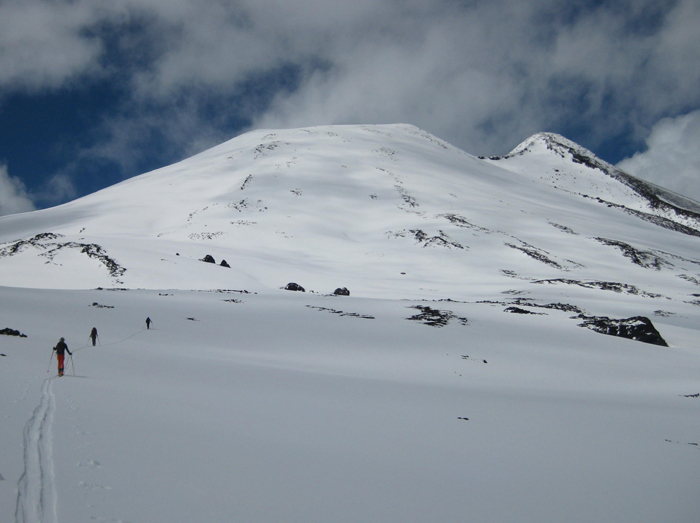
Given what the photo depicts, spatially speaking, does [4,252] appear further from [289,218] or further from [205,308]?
[289,218]

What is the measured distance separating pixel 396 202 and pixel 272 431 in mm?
99146

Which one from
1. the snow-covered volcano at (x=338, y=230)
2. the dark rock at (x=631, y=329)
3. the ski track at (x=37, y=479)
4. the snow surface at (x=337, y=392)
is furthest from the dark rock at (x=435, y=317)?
the ski track at (x=37, y=479)

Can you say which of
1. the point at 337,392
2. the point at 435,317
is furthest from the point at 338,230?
the point at 337,392

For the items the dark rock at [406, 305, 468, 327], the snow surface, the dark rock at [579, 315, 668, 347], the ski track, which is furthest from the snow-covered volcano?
the ski track

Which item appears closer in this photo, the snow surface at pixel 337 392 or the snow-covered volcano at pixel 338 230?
the snow surface at pixel 337 392

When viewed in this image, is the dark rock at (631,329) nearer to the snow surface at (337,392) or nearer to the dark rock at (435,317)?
the snow surface at (337,392)

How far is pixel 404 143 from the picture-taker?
161375 millimetres

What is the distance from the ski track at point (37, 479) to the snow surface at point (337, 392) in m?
0.03

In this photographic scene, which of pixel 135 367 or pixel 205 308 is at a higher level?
pixel 205 308

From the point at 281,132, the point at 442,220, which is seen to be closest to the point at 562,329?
the point at 442,220

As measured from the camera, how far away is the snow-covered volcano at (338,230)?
2041 inches

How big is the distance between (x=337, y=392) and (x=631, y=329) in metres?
26.2

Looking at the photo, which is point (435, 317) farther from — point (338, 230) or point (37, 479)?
point (338, 230)

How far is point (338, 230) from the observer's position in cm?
8981
